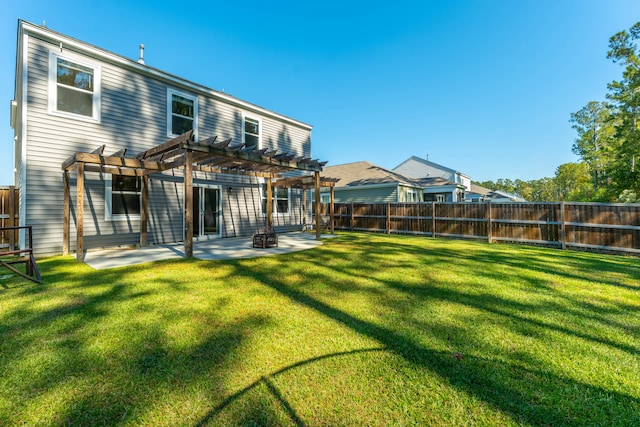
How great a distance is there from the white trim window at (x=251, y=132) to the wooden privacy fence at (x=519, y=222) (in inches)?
243

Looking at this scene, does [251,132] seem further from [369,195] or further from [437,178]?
[437,178]

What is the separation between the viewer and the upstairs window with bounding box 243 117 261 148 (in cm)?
1093

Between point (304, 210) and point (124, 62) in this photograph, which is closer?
point (124, 62)

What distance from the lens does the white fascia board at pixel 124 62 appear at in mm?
6387

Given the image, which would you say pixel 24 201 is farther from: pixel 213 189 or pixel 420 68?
Result: pixel 420 68

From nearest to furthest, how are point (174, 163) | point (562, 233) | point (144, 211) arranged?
point (174, 163) → point (144, 211) → point (562, 233)

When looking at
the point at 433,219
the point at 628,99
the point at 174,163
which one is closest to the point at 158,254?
the point at 174,163

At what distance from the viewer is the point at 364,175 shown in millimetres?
18750

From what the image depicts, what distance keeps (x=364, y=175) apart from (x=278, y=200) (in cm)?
851

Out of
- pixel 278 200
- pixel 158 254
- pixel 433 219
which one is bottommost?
pixel 158 254

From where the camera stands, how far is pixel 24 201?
6.24 metres

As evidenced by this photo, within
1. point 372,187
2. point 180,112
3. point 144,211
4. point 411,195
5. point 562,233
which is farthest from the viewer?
point 411,195

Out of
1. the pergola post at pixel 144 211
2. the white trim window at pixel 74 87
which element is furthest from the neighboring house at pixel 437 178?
the white trim window at pixel 74 87

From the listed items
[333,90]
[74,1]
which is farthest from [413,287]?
[333,90]
